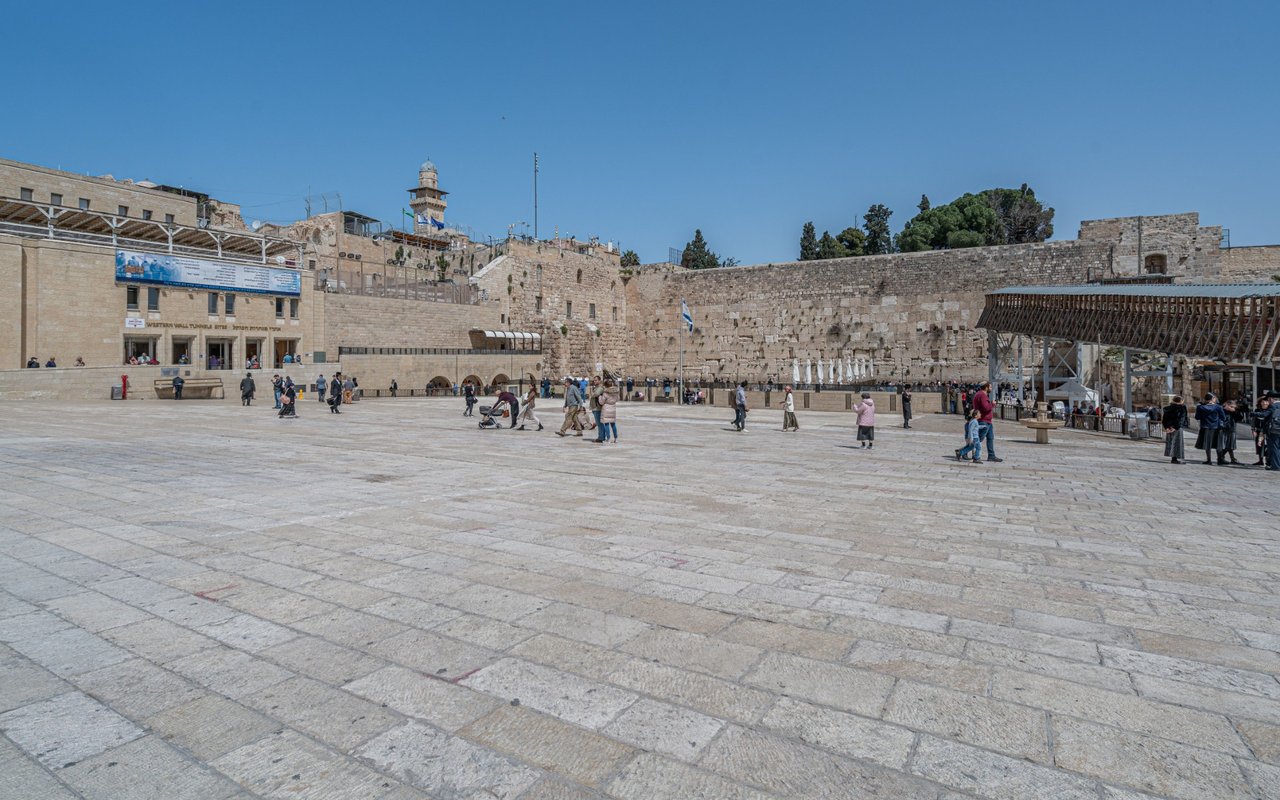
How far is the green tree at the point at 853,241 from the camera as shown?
62.1m

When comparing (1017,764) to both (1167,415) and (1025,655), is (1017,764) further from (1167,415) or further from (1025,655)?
(1167,415)

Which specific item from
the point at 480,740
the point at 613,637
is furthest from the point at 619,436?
the point at 480,740

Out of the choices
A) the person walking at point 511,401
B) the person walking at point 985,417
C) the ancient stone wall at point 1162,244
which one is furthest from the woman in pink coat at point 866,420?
the ancient stone wall at point 1162,244

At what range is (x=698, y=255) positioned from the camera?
7481 cm

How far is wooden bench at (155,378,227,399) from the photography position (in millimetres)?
23469

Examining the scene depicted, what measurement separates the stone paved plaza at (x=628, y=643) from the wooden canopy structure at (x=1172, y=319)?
9.83m

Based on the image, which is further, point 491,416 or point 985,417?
point 491,416

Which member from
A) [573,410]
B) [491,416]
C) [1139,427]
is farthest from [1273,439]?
[491,416]

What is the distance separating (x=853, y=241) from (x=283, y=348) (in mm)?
48311

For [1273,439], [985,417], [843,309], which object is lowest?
[1273,439]

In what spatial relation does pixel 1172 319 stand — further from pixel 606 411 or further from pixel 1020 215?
pixel 1020 215

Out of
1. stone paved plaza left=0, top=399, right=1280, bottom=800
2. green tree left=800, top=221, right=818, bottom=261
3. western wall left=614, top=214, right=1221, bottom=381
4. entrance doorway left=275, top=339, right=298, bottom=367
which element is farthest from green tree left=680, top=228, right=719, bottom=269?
stone paved plaza left=0, top=399, right=1280, bottom=800

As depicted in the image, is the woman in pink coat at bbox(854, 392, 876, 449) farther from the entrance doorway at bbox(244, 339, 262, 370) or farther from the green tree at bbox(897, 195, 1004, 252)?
the green tree at bbox(897, 195, 1004, 252)

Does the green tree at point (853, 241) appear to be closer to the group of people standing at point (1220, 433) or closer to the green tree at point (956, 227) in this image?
the green tree at point (956, 227)
